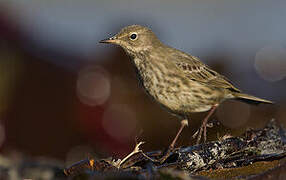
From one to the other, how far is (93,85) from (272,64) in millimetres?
3630

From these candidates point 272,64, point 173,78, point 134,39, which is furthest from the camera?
point 272,64

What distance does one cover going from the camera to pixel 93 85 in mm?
5559

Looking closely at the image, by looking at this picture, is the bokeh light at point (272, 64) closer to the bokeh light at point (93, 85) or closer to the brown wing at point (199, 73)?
the brown wing at point (199, 73)

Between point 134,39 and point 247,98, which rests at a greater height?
point 134,39

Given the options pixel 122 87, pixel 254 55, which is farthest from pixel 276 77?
pixel 122 87

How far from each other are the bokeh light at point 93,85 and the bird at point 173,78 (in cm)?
50

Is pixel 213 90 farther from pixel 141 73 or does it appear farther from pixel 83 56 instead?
pixel 83 56

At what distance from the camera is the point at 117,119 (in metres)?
5.56

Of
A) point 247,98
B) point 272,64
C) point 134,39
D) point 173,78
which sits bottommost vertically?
point 247,98

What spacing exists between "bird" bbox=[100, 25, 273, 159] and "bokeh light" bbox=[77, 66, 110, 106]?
50cm

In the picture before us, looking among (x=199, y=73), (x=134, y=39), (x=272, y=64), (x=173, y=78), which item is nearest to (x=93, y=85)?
(x=134, y=39)

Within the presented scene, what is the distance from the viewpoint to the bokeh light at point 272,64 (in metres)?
7.80

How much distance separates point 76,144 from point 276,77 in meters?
3.75

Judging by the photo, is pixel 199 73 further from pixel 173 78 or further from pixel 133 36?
pixel 133 36
